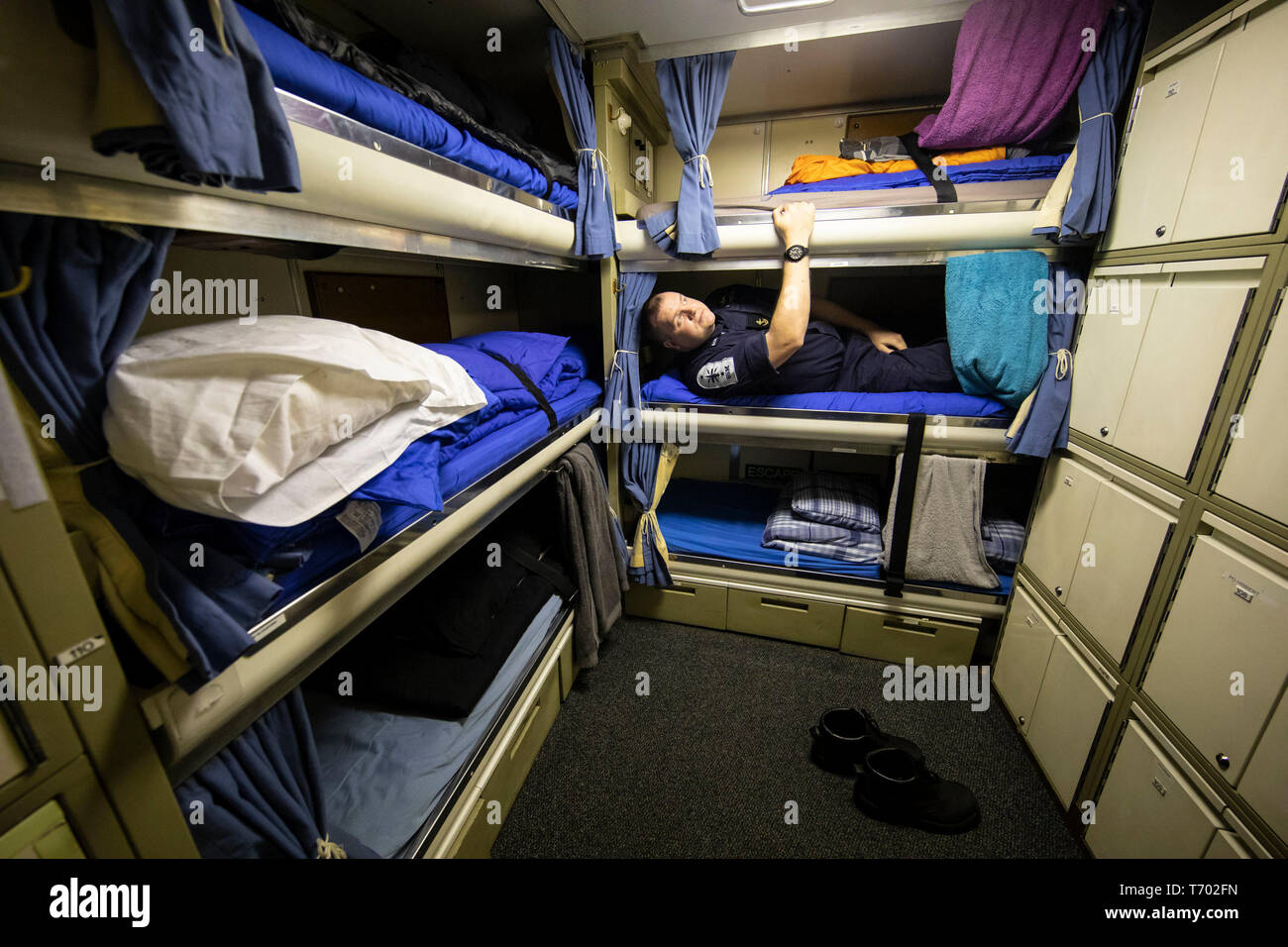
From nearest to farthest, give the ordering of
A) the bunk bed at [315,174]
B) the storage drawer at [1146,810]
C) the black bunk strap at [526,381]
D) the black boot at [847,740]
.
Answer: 1. the bunk bed at [315,174]
2. the storage drawer at [1146,810]
3. the black bunk strap at [526,381]
4. the black boot at [847,740]

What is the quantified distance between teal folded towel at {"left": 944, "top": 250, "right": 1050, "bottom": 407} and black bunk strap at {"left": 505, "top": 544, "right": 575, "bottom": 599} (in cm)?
161

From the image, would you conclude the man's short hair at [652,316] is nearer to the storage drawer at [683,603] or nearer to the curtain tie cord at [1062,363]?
the storage drawer at [683,603]

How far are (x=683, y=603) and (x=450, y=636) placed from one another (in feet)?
3.80

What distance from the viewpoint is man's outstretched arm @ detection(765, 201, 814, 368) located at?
164cm

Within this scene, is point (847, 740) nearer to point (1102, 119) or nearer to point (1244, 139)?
point (1244, 139)

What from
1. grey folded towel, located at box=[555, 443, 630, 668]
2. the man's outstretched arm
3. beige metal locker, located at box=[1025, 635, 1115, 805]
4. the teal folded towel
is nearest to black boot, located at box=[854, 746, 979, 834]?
beige metal locker, located at box=[1025, 635, 1115, 805]

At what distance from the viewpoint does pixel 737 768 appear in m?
1.64

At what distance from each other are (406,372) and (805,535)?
1.74 metres

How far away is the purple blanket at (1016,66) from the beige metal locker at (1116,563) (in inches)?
45.9

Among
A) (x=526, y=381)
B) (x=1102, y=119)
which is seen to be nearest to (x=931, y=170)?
Answer: (x=1102, y=119)

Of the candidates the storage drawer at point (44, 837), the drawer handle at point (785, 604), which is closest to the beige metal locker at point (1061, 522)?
the drawer handle at point (785, 604)

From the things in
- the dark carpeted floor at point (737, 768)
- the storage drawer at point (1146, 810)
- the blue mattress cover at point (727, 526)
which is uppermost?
the blue mattress cover at point (727, 526)

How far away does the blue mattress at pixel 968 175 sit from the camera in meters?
1.56
